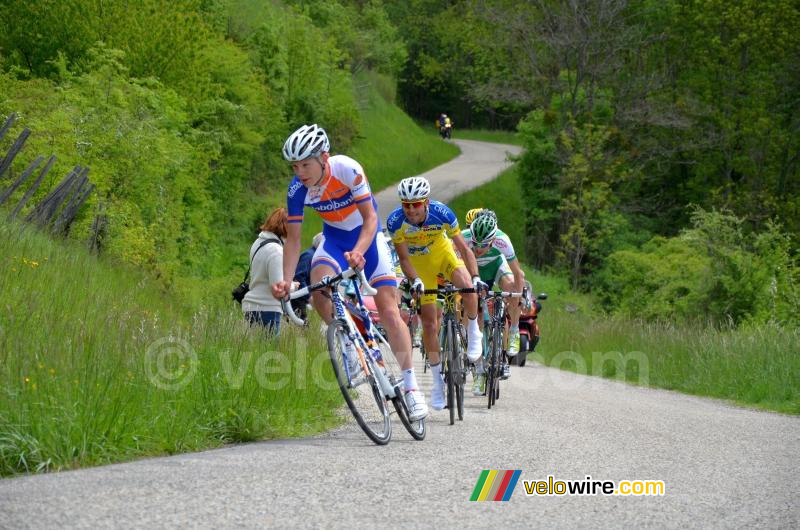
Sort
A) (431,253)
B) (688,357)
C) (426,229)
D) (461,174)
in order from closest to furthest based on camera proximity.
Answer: (426,229), (431,253), (688,357), (461,174)

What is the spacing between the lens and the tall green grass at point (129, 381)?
7227 mm

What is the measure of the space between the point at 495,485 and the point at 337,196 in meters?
2.94

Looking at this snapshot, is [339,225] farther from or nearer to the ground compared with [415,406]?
farther from the ground

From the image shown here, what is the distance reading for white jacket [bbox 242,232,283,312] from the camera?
11.9 metres

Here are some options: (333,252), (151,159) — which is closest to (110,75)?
(151,159)

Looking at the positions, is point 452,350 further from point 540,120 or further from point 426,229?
point 540,120

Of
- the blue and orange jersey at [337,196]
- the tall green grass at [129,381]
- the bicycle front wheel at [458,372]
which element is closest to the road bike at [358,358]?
the blue and orange jersey at [337,196]

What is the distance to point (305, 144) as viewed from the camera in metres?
8.76

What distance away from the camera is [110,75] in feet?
80.4

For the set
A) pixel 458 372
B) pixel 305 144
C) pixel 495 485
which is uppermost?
pixel 305 144

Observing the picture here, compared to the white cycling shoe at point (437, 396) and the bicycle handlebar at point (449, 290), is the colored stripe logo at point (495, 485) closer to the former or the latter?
the white cycling shoe at point (437, 396)

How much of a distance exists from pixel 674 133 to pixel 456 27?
3474 cm

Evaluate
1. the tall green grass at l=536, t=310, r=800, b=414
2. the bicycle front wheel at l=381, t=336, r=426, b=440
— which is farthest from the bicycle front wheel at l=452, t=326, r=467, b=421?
the tall green grass at l=536, t=310, r=800, b=414

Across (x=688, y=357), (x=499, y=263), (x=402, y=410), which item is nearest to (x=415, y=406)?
(x=402, y=410)
